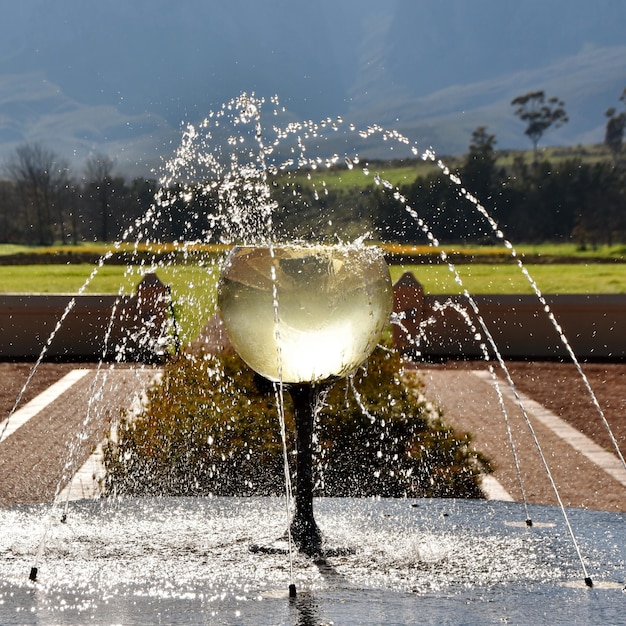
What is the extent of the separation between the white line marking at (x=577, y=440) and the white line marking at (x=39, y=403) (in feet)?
16.3

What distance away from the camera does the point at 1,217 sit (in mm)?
64000

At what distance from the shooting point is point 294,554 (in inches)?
157

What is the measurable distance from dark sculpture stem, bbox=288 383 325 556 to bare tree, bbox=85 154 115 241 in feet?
173

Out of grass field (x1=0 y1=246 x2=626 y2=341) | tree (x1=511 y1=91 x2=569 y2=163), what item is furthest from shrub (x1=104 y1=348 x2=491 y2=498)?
tree (x1=511 y1=91 x2=569 y2=163)

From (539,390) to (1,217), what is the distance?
54.3 metres

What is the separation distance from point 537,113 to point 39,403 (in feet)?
245

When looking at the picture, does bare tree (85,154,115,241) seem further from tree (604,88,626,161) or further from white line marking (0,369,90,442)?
white line marking (0,369,90,442)

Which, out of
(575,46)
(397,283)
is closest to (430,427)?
(397,283)

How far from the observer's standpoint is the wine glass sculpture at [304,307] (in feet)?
12.2

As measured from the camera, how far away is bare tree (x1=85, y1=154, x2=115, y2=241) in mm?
59775

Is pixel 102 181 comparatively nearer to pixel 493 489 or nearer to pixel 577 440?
pixel 577 440

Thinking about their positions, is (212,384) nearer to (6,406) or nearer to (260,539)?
(6,406)

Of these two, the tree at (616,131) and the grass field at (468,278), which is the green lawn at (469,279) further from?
the tree at (616,131)

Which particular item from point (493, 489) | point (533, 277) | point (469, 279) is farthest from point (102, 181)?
point (493, 489)
